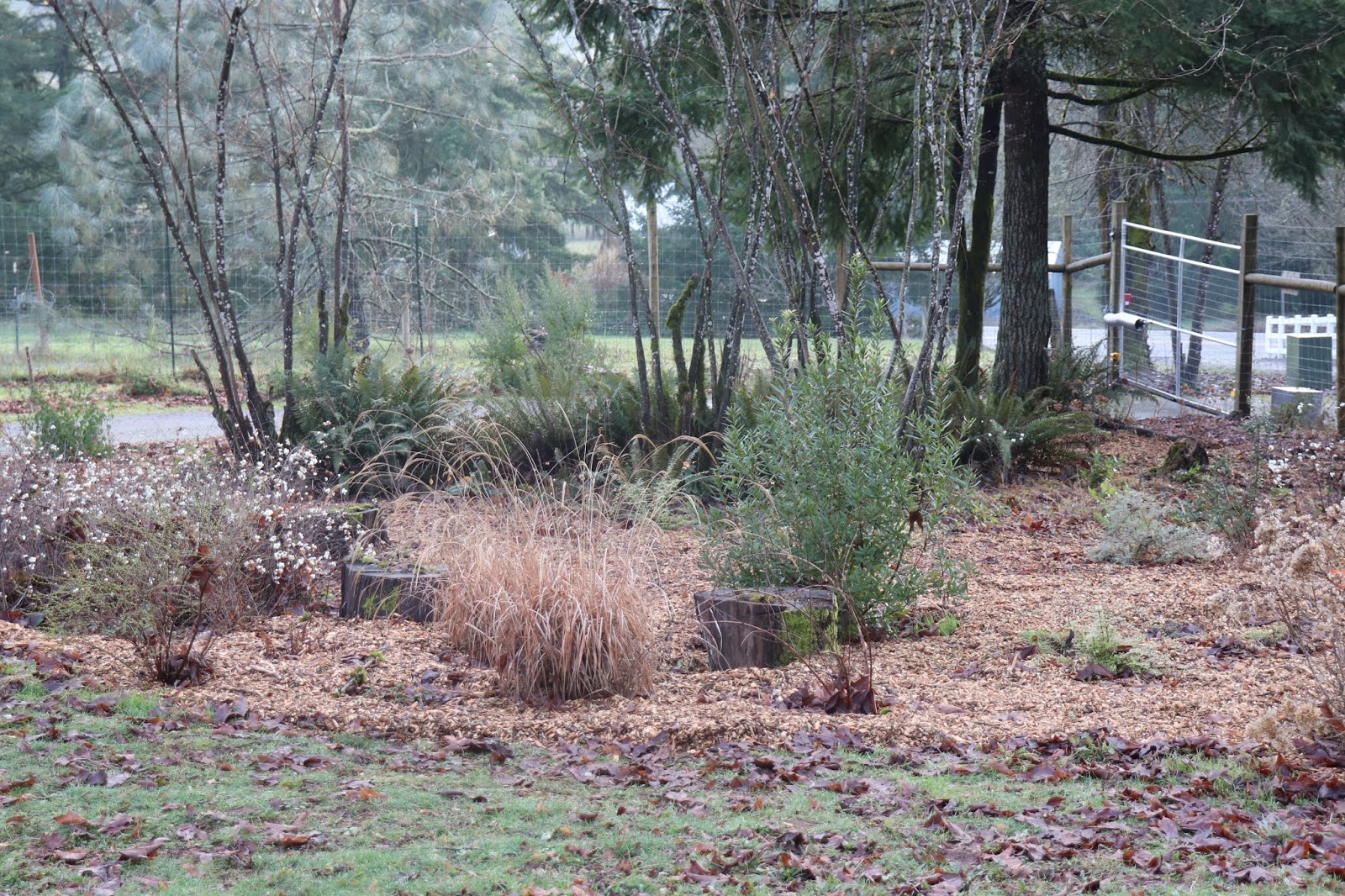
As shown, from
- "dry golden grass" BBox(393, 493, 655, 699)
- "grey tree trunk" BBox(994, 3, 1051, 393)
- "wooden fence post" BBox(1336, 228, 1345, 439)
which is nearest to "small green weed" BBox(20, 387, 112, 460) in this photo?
"dry golden grass" BBox(393, 493, 655, 699)

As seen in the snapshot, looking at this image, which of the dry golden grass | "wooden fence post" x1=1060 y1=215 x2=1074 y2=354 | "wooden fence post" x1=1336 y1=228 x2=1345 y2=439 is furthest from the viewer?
"wooden fence post" x1=1060 y1=215 x2=1074 y2=354

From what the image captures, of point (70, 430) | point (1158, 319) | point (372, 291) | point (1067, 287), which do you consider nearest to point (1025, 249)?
point (1067, 287)

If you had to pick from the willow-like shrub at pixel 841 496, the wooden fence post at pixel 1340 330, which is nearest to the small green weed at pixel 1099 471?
the wooden fence post at pixel 1340 330

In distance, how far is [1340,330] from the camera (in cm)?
870

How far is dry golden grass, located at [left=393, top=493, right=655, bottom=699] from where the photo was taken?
396cm

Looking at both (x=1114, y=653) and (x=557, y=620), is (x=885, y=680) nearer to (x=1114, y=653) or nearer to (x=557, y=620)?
(x=1114, y=653)

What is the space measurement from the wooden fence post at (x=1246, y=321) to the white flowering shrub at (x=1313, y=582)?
5112 mm

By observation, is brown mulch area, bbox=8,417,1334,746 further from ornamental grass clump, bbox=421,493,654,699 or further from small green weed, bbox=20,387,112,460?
small green weed, bbox=20,387,112,460

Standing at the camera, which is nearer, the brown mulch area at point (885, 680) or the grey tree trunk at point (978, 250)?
the brown mulch area at point (885, 680)

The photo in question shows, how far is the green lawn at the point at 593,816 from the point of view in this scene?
2643mm

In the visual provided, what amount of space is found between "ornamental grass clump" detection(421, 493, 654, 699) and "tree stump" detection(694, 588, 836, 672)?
14.8 inches

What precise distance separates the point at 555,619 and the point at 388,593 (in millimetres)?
1310

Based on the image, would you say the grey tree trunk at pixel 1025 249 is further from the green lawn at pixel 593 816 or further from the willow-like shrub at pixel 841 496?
the green lawn at pixel 593 816

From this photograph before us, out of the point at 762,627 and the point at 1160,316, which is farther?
the point at 1160,316
